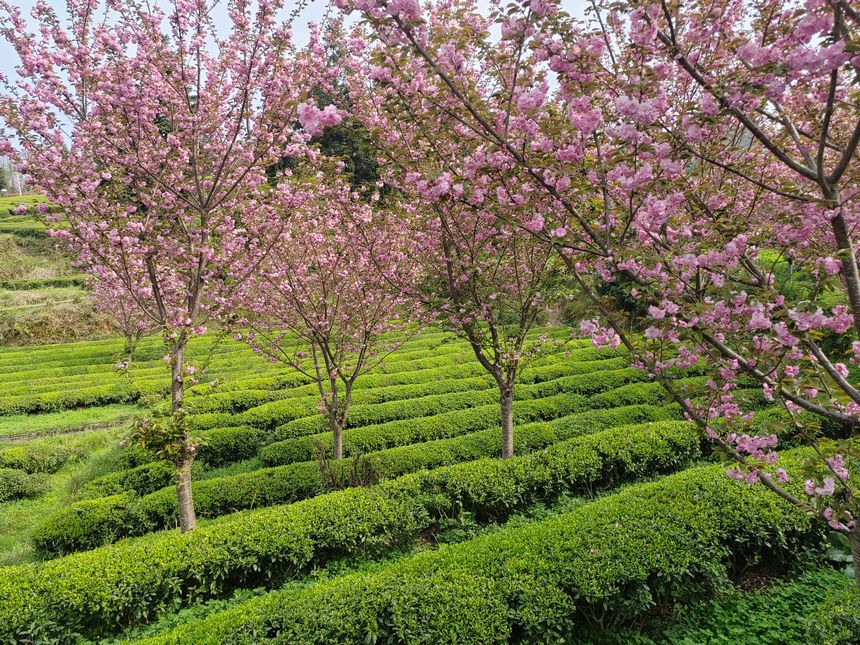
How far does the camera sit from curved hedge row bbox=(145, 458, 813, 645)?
4223 millimetres

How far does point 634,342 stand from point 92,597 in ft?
20.4

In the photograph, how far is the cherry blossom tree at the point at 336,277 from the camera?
7.25m

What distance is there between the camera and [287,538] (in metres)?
5.86

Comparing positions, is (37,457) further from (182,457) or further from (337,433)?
(337,433)

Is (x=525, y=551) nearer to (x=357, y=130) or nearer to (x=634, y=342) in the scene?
(x=634, y=342)

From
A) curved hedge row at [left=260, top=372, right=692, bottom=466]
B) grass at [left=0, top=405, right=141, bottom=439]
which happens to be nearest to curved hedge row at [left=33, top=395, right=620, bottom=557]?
curved hedge row at [left=260, top=372, right=692, bottom=466]

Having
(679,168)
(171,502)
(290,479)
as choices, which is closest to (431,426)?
(290,479)

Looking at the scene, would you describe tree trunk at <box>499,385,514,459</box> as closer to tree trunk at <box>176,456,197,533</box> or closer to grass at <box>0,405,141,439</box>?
tree trunk at <box>176,456,197,533</box>

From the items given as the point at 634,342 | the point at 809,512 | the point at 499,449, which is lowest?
the point at 499,449

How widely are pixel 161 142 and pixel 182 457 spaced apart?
13.6ft

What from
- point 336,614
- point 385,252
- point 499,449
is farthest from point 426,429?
point 336,614

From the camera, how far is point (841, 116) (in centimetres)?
483

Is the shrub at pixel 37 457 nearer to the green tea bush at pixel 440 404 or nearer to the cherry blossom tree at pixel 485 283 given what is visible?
the green tea bush at pixel 440 404

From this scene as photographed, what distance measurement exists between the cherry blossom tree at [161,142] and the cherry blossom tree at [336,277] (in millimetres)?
872
